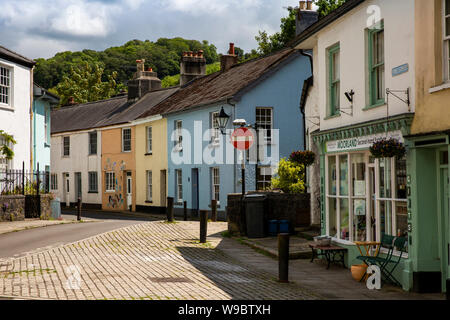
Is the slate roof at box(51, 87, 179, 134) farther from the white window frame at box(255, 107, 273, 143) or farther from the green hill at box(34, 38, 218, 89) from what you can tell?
the green hill at box(34, 38, 218, 89)

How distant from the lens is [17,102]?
93.5ft

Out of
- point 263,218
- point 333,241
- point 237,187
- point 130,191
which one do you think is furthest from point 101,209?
point 333,241

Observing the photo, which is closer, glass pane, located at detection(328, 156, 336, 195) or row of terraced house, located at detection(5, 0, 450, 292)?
row of terraced house, located at detection(5, 0, 450, 292)

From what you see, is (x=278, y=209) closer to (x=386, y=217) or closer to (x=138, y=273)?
(x=386, y=217)

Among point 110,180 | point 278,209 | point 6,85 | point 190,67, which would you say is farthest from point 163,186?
point 278,209

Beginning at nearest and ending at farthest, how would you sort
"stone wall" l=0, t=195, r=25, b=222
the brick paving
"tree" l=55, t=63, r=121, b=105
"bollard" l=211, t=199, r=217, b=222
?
the brick paving → "stone wall" l=0, t=195, r=25, b=222 → "bollard" l=211, t=199, r=217, b=222 → "tree" l=55, t=63, r=121, b=105

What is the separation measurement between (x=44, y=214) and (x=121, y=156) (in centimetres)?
1537

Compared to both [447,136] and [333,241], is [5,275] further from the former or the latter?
[447,136]

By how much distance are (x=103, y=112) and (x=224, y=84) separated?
15549 millimetres

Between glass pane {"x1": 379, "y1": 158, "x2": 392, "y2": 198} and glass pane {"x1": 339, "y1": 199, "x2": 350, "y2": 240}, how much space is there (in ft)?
6.51

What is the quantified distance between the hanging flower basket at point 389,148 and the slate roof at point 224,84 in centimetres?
1761

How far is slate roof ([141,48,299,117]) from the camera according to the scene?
30781mm

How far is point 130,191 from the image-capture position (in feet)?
136

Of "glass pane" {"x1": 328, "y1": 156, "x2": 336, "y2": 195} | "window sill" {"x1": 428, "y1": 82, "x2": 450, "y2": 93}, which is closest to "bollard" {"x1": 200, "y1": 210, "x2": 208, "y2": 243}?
"glass pane" {"x1": 328, "y1": 156, "x2": 336, "y2": 195}
